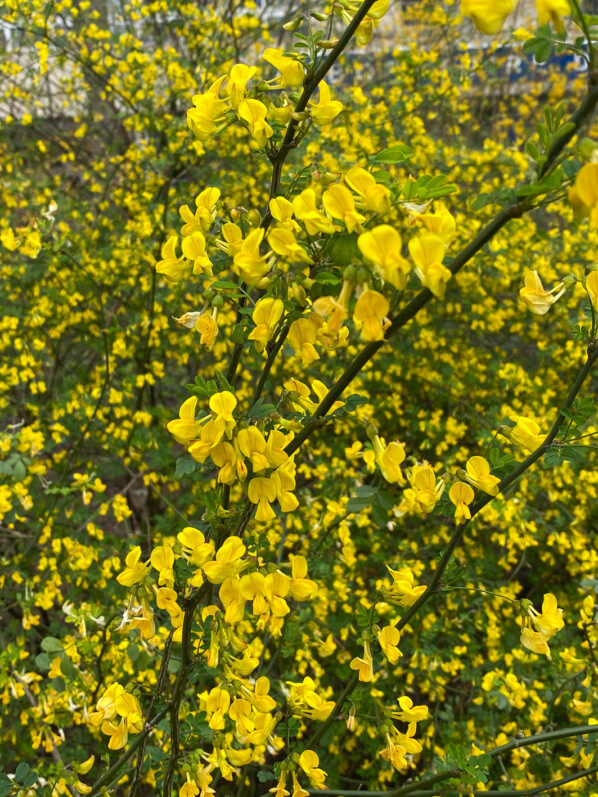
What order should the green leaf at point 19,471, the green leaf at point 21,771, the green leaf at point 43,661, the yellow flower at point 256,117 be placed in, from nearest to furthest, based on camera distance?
the yellow flower at point 256,117
the green leaf at point 21,771
the green leaf at point 43,661
the green leaf at point 19,471

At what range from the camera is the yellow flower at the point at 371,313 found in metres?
0.72

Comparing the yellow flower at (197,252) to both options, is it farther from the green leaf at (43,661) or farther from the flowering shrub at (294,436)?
the green leaf at (43,661)

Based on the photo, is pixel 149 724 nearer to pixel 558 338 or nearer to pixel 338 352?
pixel 338 352

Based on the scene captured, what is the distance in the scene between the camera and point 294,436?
3.37 feet

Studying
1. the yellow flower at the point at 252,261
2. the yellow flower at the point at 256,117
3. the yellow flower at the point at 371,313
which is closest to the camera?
the yellow flower at the point at 371,313

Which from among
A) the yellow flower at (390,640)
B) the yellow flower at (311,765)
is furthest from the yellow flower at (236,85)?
the yellow flower at (311,765)

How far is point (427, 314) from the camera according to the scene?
475 cm

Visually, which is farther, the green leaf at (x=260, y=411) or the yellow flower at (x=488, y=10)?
the green leaf at (x=260, y=411)

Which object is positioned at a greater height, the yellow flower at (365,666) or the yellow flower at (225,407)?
the yellow flower at (225,407)

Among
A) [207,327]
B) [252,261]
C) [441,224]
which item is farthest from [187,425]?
[441,224]

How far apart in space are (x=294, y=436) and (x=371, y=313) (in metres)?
0.36

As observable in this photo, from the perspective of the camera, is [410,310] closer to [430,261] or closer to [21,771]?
[430,261]

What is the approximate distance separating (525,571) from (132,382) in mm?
3790

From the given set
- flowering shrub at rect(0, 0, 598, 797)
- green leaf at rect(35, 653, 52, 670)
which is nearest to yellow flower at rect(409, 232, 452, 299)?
flowering shrub at rect(0, 0, 598, 797)
